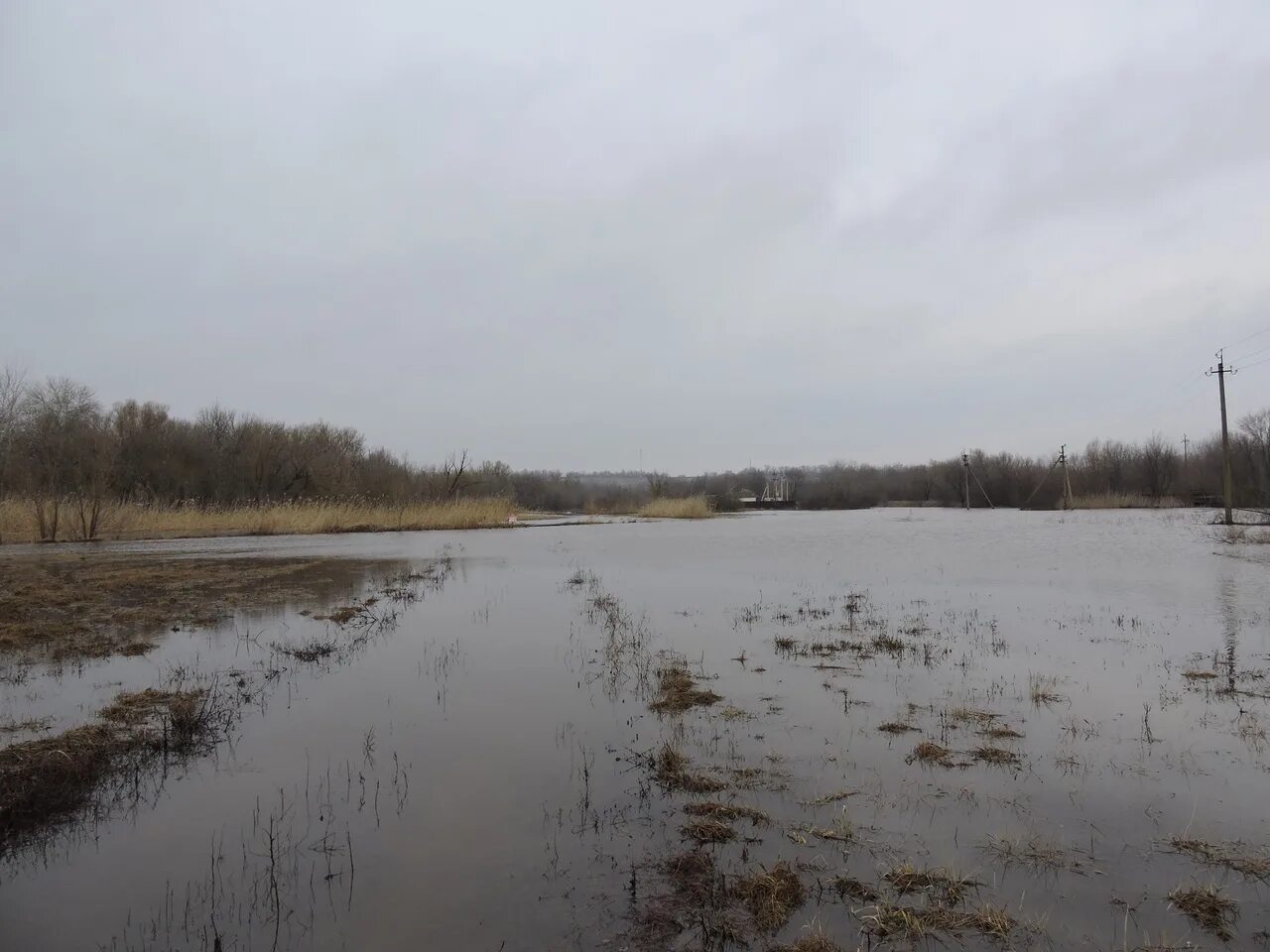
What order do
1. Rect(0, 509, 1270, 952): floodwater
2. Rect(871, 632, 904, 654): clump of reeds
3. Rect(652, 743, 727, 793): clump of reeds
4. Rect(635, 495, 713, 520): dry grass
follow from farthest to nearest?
Rect(635, 495, 713, 520): dry grass → Rect(871, 632, 904, 654): clump of reeds → Rect(652, 743, 727, 793): clump of reeds → Rect(0, 509, 1270, 952): floodwater

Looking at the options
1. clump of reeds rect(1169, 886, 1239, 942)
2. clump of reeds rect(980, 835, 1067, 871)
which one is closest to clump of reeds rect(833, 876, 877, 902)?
clump of reeds rect(980, 835, 1067, 871)

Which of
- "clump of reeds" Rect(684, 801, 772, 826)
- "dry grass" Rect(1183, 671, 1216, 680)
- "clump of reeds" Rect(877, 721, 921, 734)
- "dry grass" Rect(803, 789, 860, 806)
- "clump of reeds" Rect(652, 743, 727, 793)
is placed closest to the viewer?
"clump of reeds" Rect(684, 801, 772, 826)

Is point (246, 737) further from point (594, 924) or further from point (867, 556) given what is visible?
point (867, 556)

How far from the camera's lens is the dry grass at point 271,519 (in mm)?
25531

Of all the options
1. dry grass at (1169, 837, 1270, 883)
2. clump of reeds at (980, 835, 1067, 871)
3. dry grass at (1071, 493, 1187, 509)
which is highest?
dry grass at (1071, 493, 1187, 509)

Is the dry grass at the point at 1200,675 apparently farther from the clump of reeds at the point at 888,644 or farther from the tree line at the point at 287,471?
the tree line at the point at 287,471

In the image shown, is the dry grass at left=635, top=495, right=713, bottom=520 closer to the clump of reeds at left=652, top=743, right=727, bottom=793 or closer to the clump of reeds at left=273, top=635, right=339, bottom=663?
the clump of reeds at left=273, top=635, right=339, bottom=663

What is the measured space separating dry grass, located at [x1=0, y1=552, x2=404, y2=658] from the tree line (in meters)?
12.2

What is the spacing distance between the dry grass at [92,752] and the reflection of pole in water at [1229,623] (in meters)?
8.34

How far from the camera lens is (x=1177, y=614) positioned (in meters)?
9.48

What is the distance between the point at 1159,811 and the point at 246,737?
5.72m

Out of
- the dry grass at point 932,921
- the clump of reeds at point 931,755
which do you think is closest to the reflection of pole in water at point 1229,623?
the clump of reeds at point 931,755

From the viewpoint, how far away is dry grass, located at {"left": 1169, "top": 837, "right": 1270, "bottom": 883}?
10.4 ft

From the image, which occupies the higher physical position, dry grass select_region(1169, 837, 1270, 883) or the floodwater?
the floodwater
